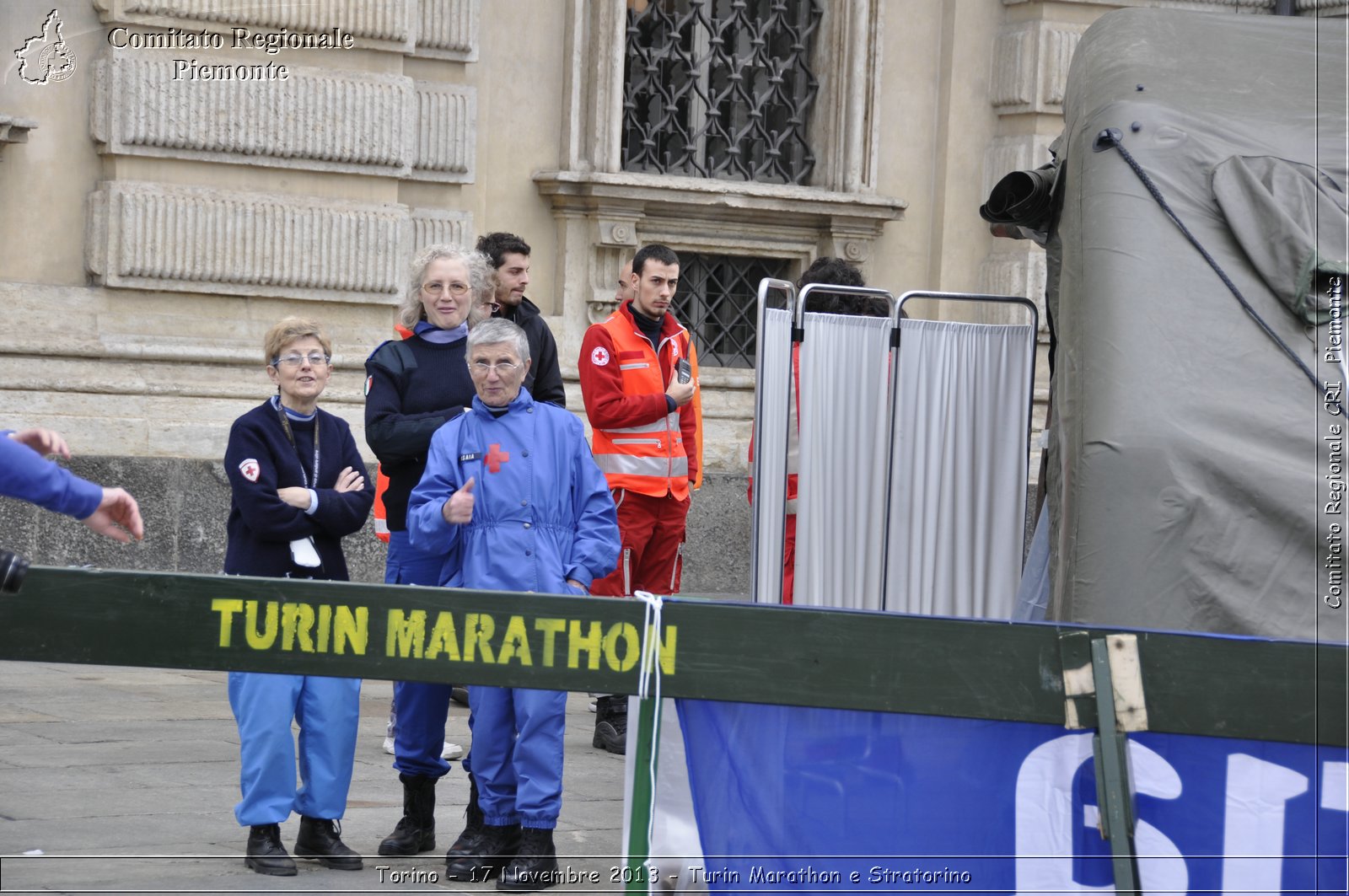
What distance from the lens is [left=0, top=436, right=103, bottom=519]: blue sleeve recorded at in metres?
3.99

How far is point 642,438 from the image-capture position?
757 centimetres

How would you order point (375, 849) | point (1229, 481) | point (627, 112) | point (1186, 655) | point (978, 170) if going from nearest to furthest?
point (1186, 655) → point (1229, 481) → point (375, 849) → point (627, 112) → point (978, 170)

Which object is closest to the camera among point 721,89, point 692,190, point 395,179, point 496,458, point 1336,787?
point 1336,787

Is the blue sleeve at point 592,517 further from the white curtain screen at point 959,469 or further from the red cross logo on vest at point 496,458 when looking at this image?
the white curtain screen at point 959,469

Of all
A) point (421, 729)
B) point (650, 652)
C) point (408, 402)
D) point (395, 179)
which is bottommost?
point (421, 729)

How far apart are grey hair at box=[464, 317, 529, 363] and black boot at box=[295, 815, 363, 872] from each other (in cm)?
151

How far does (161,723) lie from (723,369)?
215 inches

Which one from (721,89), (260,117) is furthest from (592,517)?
(721,89)

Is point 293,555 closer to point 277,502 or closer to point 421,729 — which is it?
point 277,502

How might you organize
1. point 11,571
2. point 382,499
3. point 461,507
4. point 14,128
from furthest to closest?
point 14,128, point 382,499, point 461,507, point 11,571

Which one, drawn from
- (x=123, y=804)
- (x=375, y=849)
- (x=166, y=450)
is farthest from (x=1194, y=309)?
(x=166, y=450)

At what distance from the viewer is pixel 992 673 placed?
13.5ft

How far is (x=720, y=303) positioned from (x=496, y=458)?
7.01m

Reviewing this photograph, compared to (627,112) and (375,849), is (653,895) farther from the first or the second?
(627,112)
